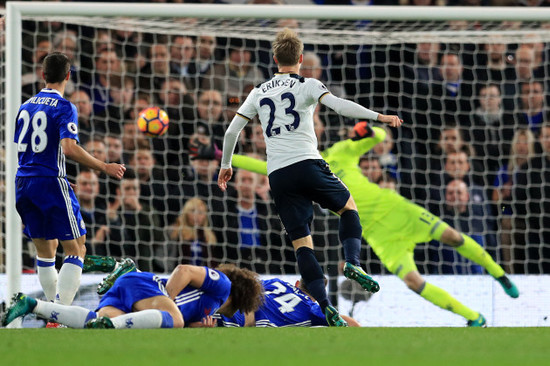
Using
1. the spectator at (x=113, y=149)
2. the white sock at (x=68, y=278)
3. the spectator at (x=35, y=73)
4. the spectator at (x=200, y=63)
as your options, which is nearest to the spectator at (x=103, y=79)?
the spectator at (x=113, y=149)

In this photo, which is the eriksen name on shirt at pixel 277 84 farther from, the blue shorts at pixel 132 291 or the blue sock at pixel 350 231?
the blue shorts at pixel 132 291

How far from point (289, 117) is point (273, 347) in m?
2.24

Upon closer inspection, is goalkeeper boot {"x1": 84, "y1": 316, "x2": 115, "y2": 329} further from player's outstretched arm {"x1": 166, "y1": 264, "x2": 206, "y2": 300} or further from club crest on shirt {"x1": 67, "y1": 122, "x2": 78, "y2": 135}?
club crest on shirt {"x1": 67, "y1": 122, "x2": 78, "y2": 135}

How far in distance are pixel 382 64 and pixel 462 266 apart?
2322 mm

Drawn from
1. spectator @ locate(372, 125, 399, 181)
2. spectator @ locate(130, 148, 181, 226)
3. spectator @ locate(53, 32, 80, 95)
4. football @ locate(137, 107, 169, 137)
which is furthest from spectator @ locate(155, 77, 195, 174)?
spectator @ locate(372, 125, 399, 181)

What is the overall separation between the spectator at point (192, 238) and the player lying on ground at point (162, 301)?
2.83 metres

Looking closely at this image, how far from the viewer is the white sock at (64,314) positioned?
491cm

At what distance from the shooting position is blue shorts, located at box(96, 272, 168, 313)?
207 inches

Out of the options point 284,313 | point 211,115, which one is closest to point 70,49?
point 211,115

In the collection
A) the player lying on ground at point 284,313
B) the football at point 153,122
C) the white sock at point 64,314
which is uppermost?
the football at point 153,122

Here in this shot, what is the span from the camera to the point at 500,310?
26.9 feet

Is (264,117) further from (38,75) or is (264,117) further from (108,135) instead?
(38,75)

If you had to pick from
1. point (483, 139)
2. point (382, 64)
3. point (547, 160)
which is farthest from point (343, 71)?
point (547, 160)

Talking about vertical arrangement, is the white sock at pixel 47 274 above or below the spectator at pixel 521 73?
below
